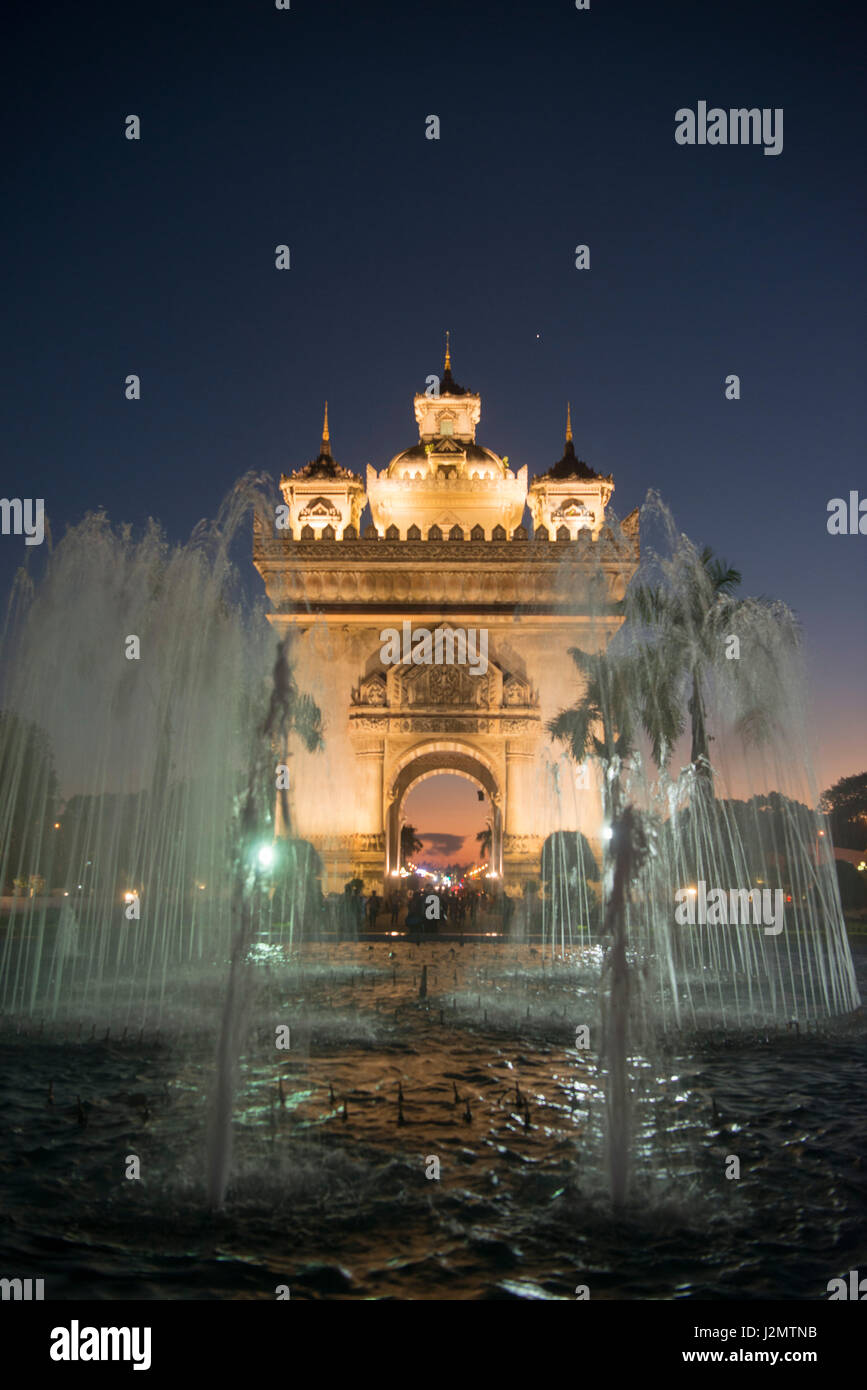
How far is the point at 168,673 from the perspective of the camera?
70.6ft

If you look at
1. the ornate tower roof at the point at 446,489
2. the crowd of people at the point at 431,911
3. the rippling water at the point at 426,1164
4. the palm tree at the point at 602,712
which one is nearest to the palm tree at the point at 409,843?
the ornate tower roof at the point at 446,489

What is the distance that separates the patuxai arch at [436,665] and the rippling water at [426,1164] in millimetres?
18704

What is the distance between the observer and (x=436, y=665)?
30.1 m

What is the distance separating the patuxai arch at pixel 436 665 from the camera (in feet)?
96.1

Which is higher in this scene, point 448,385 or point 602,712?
point 448,385

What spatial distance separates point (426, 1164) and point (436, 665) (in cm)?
2452

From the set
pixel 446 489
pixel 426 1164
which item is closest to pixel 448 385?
pixel 446 489

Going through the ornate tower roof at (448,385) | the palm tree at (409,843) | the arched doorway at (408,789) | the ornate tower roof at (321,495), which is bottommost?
the arched doorway at (408,789)

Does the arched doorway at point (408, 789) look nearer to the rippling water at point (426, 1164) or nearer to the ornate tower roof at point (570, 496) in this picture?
the ornate tower roof at point (570, 496)

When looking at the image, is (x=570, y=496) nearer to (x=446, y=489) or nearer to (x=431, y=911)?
(x=446, y=489)

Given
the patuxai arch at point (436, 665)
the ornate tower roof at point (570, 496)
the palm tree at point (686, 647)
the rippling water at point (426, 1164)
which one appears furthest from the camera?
the ornate tower roof at point (570, 496)
